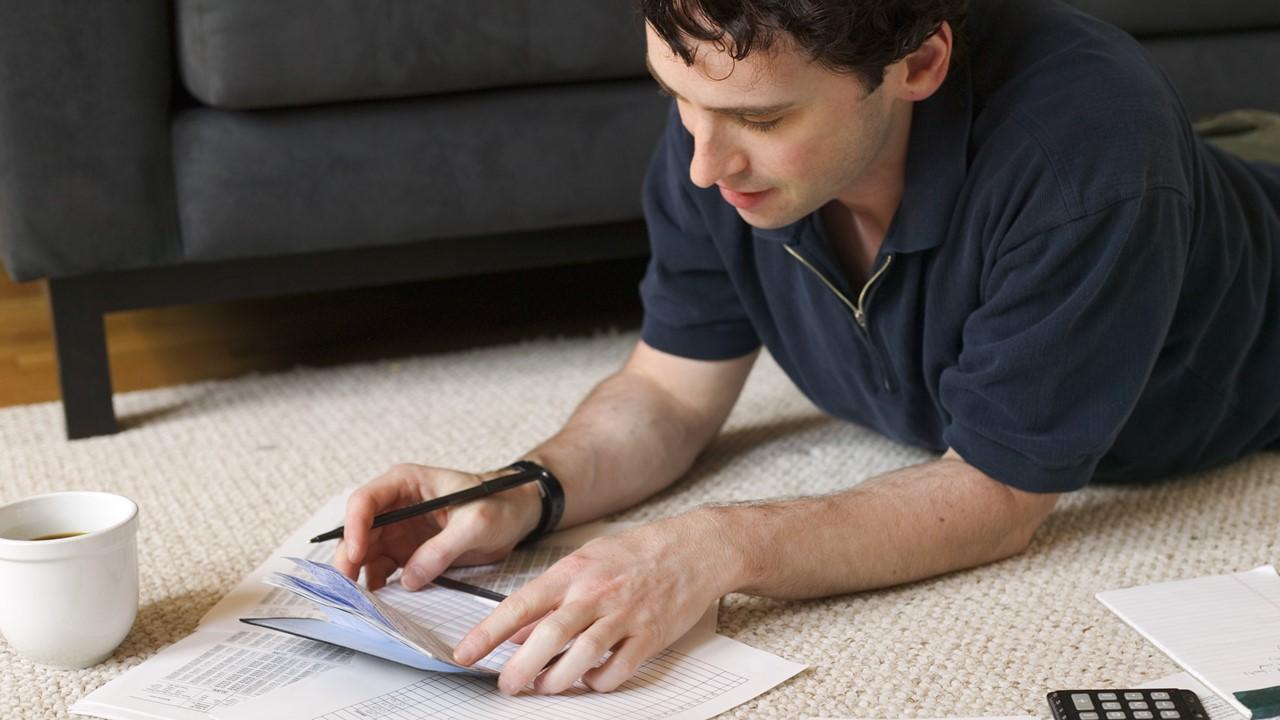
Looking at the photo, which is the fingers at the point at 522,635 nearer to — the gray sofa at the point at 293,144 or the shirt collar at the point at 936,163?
the shirt collar at the point at 936,163

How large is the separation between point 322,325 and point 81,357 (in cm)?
47

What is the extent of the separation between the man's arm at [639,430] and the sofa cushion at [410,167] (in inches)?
13.3

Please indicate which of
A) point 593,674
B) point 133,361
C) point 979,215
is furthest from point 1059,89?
point 133,361

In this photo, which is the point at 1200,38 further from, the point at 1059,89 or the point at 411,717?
the point at 411,717

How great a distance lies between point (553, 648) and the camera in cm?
84

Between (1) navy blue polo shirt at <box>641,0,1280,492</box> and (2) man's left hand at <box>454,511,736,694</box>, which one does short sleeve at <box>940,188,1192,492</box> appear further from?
(2) man's left hand at <box>454,511,736,694</box>

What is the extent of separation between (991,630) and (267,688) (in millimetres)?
475

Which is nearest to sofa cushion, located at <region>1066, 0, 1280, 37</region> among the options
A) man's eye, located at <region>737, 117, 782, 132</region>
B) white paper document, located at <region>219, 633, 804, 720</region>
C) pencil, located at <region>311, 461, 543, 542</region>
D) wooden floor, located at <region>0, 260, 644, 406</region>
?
wooden floor, located at <region>0, 260, 644, 406</region>

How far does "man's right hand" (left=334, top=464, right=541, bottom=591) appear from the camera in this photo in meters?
0.97

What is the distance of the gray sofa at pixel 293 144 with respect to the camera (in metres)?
1.38

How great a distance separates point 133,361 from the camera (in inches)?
70.0

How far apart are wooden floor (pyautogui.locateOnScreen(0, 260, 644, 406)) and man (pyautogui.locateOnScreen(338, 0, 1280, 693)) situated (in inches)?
27.5

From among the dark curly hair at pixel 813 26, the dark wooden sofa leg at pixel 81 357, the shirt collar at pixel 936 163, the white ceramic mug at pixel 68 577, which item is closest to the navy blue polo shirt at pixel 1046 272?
the shirt collar at pixel 936 163

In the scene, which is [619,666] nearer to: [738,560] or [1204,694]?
[738,560]
